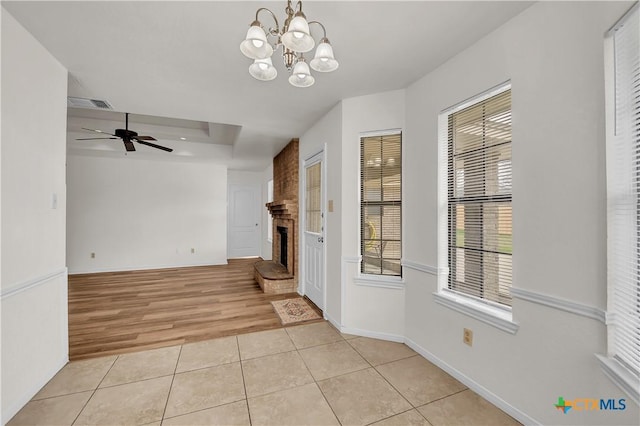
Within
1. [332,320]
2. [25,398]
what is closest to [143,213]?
[25,398]

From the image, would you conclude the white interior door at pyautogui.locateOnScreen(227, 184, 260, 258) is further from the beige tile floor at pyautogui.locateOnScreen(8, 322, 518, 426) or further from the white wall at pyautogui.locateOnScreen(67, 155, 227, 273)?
the beige tile floor at pyautogui.locateOnScreen(8, 322, 518, 426)

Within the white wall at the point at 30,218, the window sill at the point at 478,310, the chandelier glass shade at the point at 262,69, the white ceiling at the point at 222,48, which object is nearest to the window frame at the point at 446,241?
Answer: the window sill at the point at 478,310

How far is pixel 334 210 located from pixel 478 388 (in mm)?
1999

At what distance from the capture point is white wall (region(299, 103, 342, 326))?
2934 millimetres

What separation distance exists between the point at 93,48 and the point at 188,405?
2.66m

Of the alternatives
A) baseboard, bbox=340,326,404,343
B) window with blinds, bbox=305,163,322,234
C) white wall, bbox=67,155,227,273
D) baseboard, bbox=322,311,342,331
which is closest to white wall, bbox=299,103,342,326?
baseboard, bbox=322,311,342,331

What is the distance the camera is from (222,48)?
1.95 m

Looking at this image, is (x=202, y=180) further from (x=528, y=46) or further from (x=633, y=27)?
(x=633, y=27)

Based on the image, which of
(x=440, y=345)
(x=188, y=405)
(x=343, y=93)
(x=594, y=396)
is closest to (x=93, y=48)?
(x=343, y=93)

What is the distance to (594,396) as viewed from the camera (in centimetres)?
128

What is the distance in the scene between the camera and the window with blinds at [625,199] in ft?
3.70

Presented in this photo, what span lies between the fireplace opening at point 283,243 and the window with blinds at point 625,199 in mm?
4073

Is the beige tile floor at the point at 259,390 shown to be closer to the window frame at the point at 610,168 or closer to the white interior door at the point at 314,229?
the window frame at the point at 610,168

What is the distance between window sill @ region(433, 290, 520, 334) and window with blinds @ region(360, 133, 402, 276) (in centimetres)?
58
